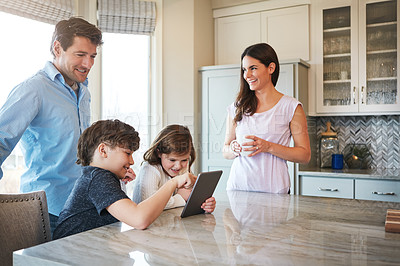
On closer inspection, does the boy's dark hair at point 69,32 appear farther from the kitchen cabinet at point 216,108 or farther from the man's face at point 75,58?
the kitchen cabinet at point 216,108

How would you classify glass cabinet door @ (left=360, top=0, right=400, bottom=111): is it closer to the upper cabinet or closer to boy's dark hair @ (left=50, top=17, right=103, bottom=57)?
the upper cabinet

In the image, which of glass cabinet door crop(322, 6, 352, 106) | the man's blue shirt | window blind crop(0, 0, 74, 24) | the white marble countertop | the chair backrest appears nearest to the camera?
the white marble countertop

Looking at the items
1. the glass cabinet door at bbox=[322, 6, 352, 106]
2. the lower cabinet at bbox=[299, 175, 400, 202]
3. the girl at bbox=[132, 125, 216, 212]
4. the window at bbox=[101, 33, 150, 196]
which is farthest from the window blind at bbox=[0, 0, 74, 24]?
the lower cabinet at bbox=[299, 175, 400, 202]

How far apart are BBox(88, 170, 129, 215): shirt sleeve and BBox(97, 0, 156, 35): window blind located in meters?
2.42

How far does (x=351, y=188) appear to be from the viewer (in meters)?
3.16

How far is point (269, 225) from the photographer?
3.83 ft

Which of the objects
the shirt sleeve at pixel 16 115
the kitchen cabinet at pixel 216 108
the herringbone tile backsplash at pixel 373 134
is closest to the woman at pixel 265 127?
the shirt sleeve at pixel 16 115

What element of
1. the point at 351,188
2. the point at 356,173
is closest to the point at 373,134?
the point at 356,173

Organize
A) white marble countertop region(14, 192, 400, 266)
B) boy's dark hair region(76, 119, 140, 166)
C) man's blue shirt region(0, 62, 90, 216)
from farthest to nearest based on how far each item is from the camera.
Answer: man's blue shirt region(0, 62, 90, 216)
boy's dark hair region(76, 119, 140, 166)
white marble countertop region(14, 192, 400, 266)

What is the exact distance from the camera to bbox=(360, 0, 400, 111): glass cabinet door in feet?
10.8

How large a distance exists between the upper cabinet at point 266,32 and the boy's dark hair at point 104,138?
8.46ft

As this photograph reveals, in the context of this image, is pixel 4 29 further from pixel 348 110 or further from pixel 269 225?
pixel 348 110

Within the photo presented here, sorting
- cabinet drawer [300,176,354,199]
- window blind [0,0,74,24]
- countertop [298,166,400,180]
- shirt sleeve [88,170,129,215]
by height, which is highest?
window blind [0,0,74,24]

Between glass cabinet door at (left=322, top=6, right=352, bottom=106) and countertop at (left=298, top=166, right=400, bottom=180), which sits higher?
glass cabinet door at (left=322, top=6, right=352, bottom=106)
